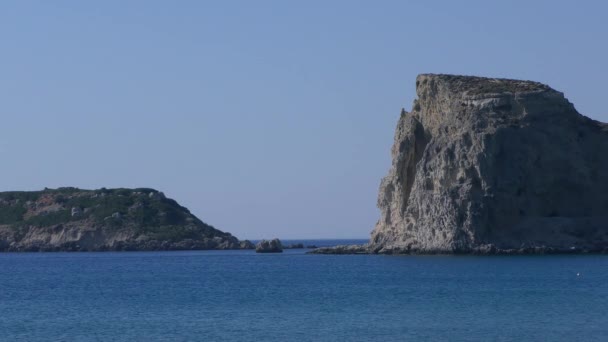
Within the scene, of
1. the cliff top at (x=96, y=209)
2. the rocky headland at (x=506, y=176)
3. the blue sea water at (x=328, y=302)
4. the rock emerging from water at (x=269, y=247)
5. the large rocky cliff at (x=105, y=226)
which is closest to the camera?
the blue sea water at (x=328, y=302)

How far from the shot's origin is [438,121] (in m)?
83.2

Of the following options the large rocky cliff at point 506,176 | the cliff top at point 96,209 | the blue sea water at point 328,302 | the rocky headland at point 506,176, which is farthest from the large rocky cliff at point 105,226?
the large rocky cliff at point 506,176

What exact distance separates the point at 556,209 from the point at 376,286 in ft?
90.6

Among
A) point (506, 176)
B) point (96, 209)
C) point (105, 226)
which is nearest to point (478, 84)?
point (506, 176)

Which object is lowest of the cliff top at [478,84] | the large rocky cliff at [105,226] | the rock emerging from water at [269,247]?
the rock emerging from water at [269,247]

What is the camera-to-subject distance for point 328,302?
157 feet

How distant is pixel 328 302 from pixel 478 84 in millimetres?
39349

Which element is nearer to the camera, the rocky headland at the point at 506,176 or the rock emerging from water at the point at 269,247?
the rocky headland at the point at 506,176

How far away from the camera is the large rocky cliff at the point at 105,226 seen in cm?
12719

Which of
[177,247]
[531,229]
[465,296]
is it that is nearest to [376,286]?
[465,296]

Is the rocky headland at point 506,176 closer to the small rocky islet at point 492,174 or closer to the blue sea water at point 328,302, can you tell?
the small rocky islet at point 492,174

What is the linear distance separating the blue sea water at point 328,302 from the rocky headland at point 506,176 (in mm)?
3084

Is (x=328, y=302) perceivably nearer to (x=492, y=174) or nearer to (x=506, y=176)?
(x=492, y=174)

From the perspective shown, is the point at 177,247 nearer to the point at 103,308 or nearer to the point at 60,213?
the point at 60,213
